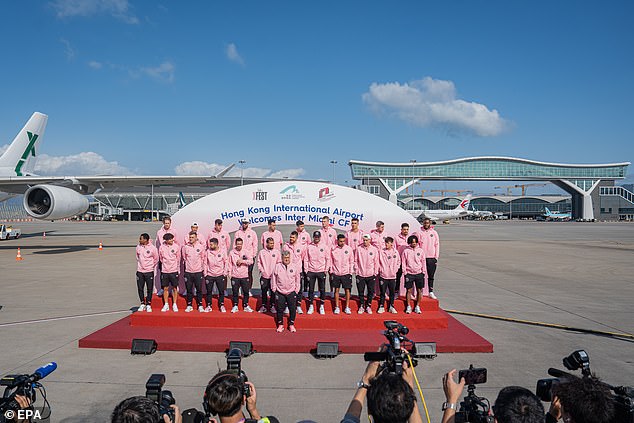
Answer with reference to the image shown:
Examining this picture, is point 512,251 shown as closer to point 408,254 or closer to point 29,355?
point 408,254

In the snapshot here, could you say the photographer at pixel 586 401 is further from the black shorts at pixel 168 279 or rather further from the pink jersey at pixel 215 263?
the black shorts at pixel 168 279

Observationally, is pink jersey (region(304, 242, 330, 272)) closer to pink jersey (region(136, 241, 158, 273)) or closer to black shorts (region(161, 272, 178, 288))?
black shorts (region(161, 272, 178, 288))

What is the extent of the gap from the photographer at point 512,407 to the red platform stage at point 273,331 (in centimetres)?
466

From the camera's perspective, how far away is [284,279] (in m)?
7.78


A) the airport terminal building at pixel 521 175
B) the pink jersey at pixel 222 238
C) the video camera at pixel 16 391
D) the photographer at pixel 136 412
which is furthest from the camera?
the airport terminal building at pixel 521 175

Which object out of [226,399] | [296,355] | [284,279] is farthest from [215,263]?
[226,399]

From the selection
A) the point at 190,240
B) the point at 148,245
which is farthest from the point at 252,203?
the point at 148,245

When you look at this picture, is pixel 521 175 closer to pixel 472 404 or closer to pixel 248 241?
pixel 248 241

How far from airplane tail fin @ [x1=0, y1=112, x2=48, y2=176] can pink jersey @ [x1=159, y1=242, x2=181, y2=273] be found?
839 inches

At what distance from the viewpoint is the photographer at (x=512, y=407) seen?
259cm

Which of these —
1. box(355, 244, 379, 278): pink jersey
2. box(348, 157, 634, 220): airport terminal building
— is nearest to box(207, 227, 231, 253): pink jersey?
box(355, 244, 379, 278): pink jersey

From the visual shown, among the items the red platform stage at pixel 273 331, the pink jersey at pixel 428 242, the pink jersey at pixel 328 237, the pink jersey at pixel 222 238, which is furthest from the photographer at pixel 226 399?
the pink jersey at pixel 428 242

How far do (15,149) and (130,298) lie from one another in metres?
18.9

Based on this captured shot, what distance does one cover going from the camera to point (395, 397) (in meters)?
2.37
